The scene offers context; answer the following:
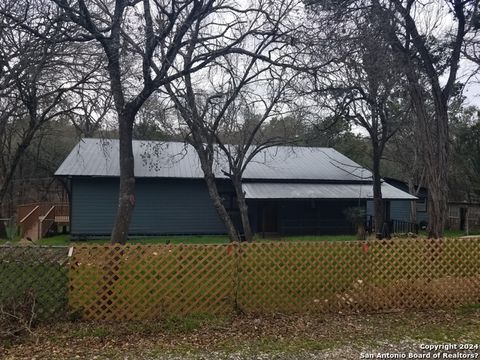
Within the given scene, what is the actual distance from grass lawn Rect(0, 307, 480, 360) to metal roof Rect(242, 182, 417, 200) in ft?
41.1

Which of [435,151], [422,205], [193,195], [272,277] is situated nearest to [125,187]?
[272,277]

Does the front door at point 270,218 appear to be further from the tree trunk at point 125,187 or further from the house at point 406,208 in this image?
the tree trunk at point 125,187

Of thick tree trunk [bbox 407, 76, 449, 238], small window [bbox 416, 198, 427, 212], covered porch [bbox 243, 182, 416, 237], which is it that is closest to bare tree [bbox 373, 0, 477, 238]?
thick tree trunk [bbox 407, 76, 449, 238]

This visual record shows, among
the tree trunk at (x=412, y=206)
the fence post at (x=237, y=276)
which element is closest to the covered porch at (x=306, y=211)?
the tree trunk at (x=412, y=206)

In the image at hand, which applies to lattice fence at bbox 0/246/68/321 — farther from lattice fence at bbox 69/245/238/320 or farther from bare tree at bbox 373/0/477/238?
bare tree at bbox 373/0/477/238

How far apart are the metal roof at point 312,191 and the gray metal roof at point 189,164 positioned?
21.8 inches

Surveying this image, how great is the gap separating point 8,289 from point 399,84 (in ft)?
33.5

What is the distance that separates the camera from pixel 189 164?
20719 millimetres

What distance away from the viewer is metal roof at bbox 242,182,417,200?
742 inches

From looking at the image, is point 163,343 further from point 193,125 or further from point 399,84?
point 399,84

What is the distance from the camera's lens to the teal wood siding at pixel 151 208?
60.4 ft

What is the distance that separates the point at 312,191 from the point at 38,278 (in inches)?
623

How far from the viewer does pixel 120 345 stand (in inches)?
190

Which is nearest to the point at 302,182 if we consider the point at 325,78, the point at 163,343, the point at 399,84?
the point at 399,84
